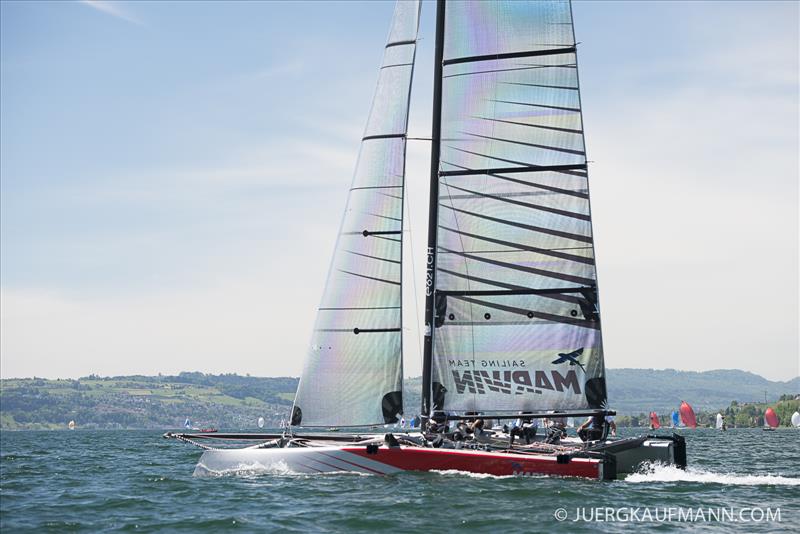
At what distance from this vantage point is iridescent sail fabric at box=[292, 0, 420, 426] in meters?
26.8

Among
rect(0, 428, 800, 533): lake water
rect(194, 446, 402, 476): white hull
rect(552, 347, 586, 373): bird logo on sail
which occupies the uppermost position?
rect(552, 347, 586, 373): bird logo on sail

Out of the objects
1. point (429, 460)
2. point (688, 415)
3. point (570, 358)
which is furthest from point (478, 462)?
point (688, 415)

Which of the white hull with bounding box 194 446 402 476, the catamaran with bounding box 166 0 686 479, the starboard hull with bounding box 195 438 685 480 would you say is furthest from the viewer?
the catamaran with bounding box 166 0 686 479

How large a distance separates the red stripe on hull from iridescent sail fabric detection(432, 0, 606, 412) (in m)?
2.20

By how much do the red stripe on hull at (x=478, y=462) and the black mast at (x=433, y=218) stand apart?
2.19 metres

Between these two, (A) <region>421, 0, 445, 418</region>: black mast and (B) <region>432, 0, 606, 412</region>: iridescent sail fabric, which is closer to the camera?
(B) <region>432, 0, 606, 412</region>: iridescent sail fabric

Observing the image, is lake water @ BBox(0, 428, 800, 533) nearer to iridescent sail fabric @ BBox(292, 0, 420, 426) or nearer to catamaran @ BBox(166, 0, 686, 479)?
catamaran @ BBox(166, 0, 686, 479)

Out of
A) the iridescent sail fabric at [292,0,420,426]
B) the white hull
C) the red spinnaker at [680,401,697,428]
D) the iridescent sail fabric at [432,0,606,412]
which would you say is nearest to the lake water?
the white hull

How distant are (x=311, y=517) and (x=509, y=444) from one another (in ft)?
25.4

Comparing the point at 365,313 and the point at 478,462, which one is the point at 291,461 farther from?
the point at 478,462

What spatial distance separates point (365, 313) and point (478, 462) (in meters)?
5.48

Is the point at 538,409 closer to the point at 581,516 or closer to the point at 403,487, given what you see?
the point at 403,487

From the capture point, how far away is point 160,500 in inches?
894

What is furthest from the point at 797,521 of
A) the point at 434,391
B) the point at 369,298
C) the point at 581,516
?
the point at 369,298
